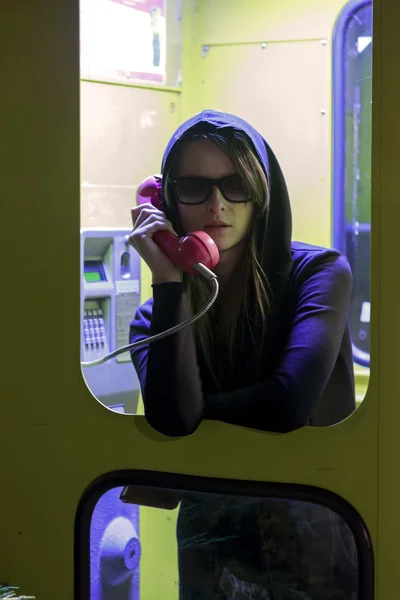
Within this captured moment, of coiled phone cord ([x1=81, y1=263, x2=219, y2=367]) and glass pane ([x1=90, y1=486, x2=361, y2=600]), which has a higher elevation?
coiled phone cord ([x1=81, y1=263, x2=219, y2=367])

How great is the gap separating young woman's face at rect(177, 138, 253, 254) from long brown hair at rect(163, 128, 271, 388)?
0.01 m

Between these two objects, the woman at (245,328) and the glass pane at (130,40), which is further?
the glass pane at (130,40)

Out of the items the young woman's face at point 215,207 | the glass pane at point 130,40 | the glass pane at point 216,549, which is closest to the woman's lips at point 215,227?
the young woman's face at point 215,207

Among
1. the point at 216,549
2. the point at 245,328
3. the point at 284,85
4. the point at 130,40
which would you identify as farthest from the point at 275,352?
the point at 130,40

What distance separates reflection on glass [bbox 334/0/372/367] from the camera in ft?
4.29

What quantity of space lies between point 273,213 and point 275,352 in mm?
260

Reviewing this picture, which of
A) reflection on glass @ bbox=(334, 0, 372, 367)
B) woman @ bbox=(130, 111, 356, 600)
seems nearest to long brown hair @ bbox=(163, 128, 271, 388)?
woman @ bbox=(130, 111, 356, 600)

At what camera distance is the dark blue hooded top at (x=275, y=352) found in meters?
1.30

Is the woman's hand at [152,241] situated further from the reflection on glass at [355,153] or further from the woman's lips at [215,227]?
the reflection on glass at [355,153]

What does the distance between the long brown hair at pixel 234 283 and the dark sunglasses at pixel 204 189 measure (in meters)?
0.01

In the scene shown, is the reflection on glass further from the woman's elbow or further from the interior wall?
the woman's elbow

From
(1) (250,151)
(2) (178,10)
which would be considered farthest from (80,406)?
(2) (178,10)

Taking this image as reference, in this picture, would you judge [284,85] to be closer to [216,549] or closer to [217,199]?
[217,199]

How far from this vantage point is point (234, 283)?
1367mm
